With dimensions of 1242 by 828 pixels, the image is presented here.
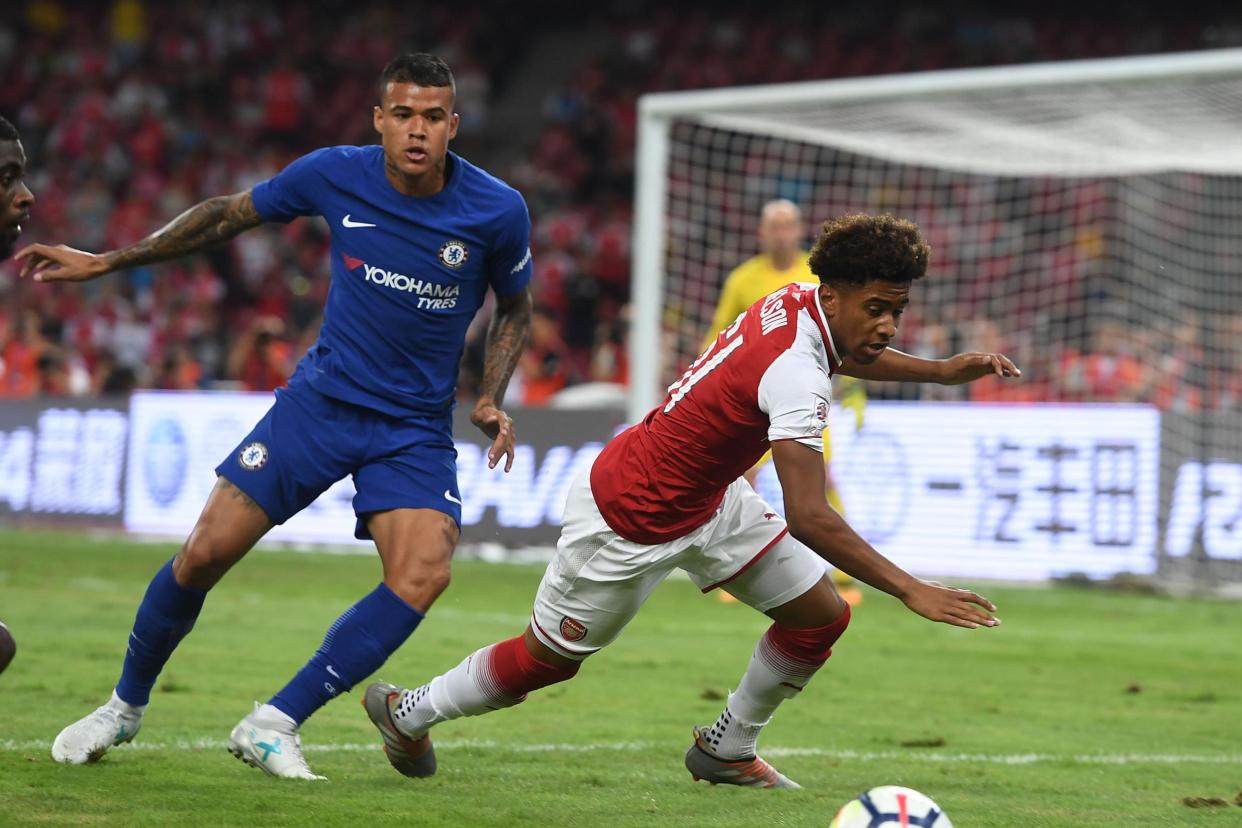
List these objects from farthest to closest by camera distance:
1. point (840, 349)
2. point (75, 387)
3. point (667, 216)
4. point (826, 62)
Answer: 1. point (826, 62)
2. point (75, 387)
3. point (667, 216)
4. point (840, 349)

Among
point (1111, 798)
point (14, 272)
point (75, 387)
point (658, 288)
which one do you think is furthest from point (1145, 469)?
point (14, 272)

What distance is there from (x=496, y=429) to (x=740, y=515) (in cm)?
83

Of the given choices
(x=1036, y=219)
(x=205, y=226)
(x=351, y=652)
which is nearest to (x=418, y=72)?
(x=205, y=226)

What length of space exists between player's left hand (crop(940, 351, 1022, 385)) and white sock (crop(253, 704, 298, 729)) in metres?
2.33

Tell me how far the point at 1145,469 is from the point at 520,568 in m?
4.93

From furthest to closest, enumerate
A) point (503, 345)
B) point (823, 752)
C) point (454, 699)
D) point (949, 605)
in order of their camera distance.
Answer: point (823, 752), point (503, 345), point (454, 699), point (949, 605)

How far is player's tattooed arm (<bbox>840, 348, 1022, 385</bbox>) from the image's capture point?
220 inches

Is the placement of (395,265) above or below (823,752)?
above

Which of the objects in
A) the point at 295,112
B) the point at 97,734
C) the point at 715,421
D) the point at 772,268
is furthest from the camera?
the point at 295,112

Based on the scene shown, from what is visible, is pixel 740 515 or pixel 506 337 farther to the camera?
pixel 506 337

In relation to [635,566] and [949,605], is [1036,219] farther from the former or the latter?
[949,605]

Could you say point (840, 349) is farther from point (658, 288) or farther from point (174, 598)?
point (658, 288)

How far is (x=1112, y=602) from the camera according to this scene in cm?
1263

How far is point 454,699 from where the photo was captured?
210 inches
